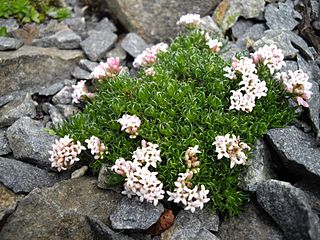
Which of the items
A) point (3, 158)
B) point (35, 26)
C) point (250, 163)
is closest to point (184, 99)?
point (250, 163)

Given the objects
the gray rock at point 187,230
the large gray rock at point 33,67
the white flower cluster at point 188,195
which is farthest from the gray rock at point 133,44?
the gray rock at point 187,230

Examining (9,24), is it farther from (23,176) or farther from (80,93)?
(23,176)

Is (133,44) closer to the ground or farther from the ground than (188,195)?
closer to the ground

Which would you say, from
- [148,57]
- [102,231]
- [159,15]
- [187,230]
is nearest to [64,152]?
[102,231]

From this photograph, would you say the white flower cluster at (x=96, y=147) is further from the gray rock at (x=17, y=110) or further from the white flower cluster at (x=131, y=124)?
the gray rock at (x=17, y=110)

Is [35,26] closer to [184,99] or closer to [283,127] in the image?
[184,99]

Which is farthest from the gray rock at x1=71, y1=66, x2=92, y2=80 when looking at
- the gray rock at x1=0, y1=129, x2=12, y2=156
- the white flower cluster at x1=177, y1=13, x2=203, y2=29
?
the white flower cluster at x1=177, y1=13, x2=203, y2=29

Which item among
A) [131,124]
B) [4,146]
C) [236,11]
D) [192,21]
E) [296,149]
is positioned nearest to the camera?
[296,149]

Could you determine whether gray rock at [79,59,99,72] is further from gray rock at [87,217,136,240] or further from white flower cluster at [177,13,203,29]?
gray rock at [87,217,136,240]
